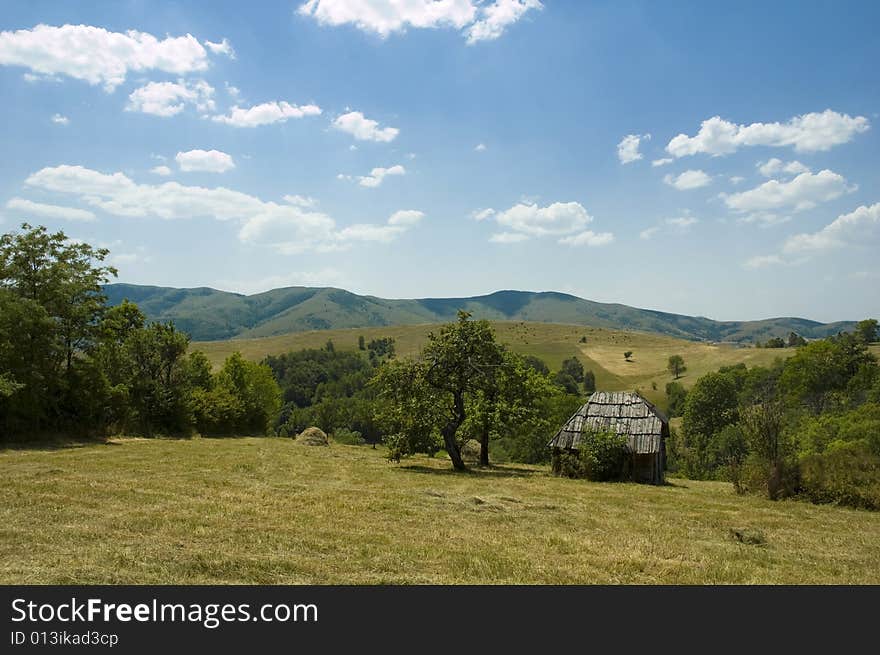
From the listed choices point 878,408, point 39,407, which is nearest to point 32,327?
point 39,407

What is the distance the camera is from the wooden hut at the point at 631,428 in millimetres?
28859

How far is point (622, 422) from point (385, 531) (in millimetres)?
19632

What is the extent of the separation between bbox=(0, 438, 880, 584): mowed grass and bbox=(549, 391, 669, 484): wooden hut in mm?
4209

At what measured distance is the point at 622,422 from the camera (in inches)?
1185

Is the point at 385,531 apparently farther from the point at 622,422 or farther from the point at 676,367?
the point at 676,367

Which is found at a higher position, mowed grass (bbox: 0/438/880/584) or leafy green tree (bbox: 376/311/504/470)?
leafy green tree (bbox: 376/311/504/470)

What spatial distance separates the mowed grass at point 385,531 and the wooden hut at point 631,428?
421 centimetres

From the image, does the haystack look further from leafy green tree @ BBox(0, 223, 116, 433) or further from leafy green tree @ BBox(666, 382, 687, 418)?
leafy green tree @ BBox(666, 382, 687, 418)

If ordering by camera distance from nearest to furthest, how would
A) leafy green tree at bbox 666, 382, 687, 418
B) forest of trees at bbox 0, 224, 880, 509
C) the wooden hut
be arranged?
forest of trees at bbox 0, 224, 880, 509 < the wooden hut < leafy green tree at bbox 666, 382, 687, 418

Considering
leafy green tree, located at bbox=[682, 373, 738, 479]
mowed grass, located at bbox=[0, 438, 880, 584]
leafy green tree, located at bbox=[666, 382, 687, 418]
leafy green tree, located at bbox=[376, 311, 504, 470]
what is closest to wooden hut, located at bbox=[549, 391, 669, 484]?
mowed grass, located at bbox=[0, 438, 880, 584]

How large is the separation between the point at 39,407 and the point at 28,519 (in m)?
24.2

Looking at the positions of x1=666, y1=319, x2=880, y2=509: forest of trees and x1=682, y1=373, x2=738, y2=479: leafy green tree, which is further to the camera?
x1=682, y1=373, x2=738, y2=479: leafy green tree

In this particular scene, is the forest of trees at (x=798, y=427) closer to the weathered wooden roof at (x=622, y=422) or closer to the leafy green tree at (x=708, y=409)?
the leafy green tree at (x=708, y=409)

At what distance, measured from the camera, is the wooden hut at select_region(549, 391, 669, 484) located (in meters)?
28.9
